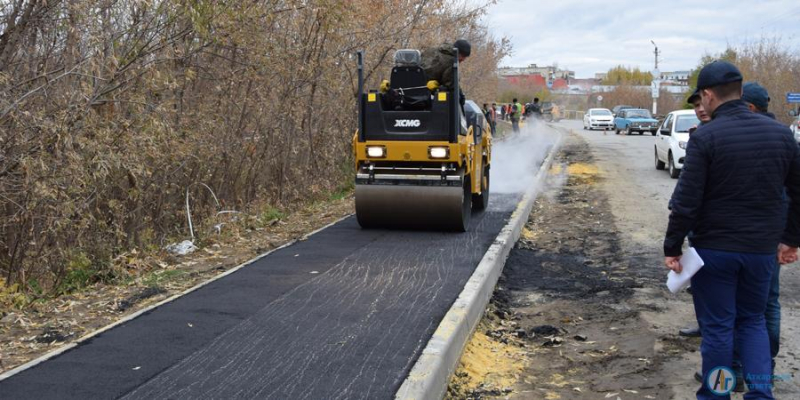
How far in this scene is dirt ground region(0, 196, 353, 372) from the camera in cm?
A: 601

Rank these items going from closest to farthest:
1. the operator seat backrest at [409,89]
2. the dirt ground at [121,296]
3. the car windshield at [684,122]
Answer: the dirt ground at [121,296] < the operator seat backrest at [409,89] < the car windshield at [684,122]

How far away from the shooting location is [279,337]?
5.93 m

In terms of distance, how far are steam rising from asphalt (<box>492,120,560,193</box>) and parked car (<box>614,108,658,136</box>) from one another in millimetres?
6308

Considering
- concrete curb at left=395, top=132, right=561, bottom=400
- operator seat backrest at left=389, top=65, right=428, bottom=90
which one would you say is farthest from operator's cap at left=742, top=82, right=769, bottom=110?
operator seat backrest at left=389, top=65, right=428, bottom=90

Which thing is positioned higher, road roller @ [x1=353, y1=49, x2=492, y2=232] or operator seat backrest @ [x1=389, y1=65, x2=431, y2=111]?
operator seat backrest @ [x1=389, y1=65, x2=431, y2=111]

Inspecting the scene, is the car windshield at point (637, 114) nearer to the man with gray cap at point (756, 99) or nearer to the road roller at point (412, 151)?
the road roller at point (412, 151)

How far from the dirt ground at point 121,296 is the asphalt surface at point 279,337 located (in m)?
0.33

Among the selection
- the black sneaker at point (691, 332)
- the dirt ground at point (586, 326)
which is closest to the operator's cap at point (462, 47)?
the dirt ground at point (586, 326)

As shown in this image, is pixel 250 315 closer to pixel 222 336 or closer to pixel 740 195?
pixel 222 336

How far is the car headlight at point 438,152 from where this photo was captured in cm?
1015

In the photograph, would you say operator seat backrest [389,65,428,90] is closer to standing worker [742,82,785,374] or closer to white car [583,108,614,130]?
standing worker [742,82,785,374]

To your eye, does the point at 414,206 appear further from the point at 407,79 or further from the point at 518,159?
the point at 518,159

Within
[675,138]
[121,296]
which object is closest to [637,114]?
[675,138]

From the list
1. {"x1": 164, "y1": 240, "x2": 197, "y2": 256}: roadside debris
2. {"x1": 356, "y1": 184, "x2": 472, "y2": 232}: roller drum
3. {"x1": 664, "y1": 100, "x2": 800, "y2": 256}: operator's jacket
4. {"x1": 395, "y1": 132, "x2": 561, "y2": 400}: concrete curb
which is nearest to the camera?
{"x1": 664, "y1": 100, "x2": 800, "y2": 256}: operator's jacket
